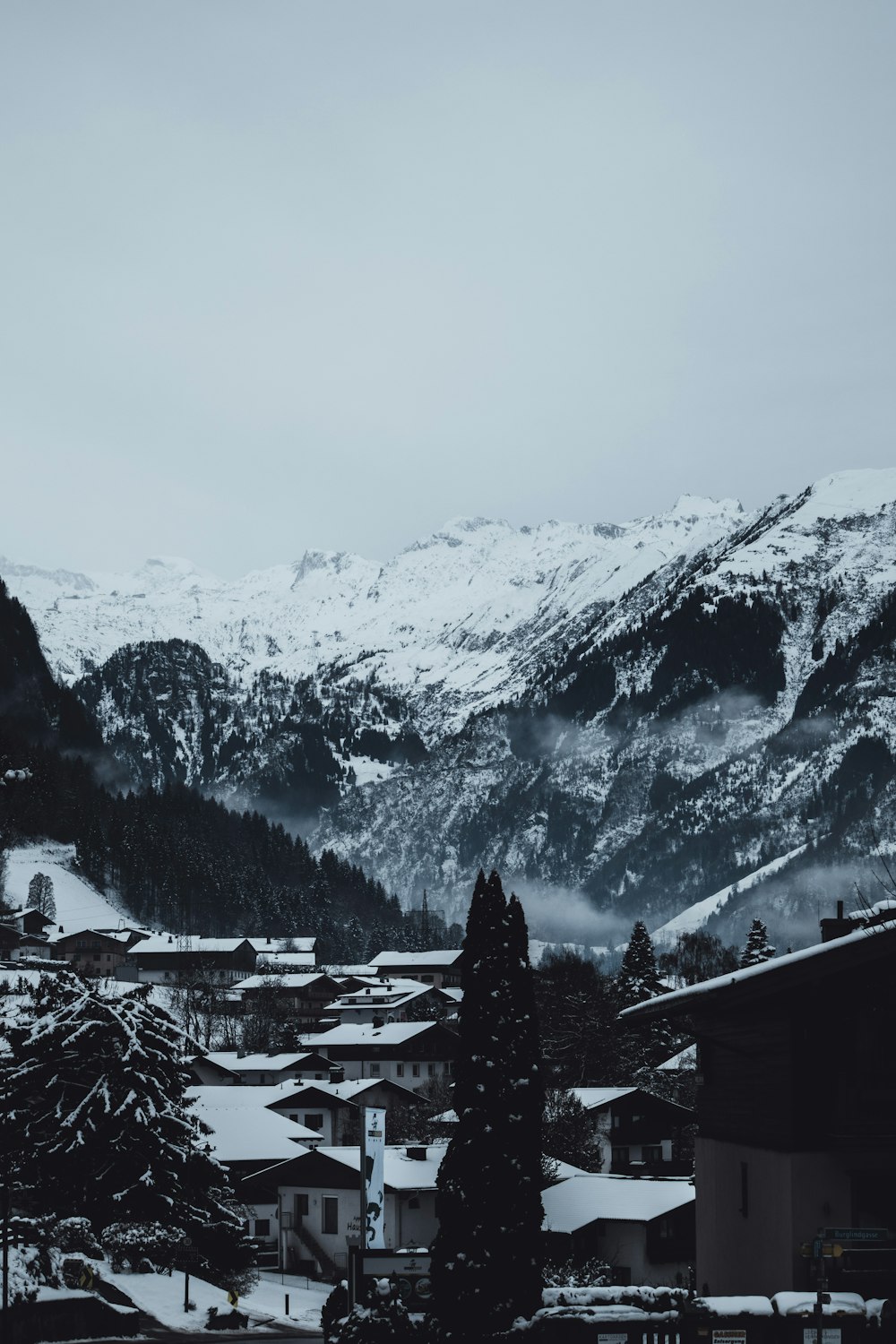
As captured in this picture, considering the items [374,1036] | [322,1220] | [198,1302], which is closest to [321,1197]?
[322,1220]

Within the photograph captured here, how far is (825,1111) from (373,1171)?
2887cm

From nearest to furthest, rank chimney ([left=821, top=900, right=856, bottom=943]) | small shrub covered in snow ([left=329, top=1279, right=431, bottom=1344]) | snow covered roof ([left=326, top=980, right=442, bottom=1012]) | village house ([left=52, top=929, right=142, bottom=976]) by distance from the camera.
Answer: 1. chimney ([left=821, top=900, right=856, bottom=943])
2. small shrub covered in snow ([left=329, top=1279, right=431, bottom=1344])
3. snow covered roof ([left=326, top=980, right=442, bottom=1012])
4. village house ([left=52, top=929, right=142, bottom=976])

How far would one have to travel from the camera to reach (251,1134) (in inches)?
3164

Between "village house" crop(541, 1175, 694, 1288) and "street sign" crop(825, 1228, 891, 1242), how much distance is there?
35193 millimetres

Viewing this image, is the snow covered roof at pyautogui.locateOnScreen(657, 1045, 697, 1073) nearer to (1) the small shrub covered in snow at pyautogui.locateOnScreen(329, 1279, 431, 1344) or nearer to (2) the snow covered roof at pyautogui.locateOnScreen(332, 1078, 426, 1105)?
(2) the snow covered roof at pyautogui.locateOnScreen(332, 1078, 426, 1105)

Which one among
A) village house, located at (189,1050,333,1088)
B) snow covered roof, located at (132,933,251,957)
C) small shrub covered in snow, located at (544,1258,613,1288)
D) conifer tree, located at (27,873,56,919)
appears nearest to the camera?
small shrub covered in snow, located at (544,1258,613,1288)

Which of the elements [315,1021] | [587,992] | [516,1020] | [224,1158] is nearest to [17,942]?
[315,1021]

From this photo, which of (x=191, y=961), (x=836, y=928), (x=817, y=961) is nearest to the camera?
(x=817, y=961)

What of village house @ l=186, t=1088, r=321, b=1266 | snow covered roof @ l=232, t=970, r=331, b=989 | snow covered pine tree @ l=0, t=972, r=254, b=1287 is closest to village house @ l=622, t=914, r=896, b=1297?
snow covered pine tree @ l=0, t=972, r=254, b=1287

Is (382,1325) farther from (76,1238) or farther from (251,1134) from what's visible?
(251,1134)


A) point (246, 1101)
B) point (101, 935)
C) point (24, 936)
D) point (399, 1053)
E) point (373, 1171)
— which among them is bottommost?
point (373, 1171)

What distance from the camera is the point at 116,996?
162 feet

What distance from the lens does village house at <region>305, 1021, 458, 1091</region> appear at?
415 feet

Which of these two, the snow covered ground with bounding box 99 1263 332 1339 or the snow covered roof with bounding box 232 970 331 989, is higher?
the snow covered roof with bounding box 232 970 331 989
